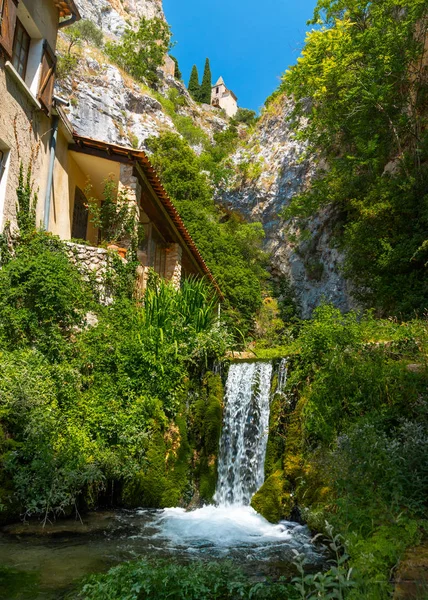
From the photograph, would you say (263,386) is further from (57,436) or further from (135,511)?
(57,436)

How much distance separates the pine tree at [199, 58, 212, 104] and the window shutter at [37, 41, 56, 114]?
5880 cm

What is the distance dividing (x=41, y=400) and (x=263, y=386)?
452 cm

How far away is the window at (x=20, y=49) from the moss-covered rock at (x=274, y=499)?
9951mm

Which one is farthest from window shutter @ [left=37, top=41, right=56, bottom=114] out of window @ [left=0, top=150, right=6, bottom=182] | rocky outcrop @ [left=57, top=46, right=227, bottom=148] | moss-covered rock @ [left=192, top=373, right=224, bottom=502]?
rocky outcrop @ [left=57, top=46, right=227, bottom=148]

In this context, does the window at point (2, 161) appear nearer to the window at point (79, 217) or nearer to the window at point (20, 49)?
the window at point (20, 49)

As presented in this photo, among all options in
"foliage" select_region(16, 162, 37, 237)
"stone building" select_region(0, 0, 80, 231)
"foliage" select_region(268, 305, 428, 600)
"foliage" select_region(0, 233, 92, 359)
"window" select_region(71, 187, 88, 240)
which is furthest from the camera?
"window" select_region(71, 187, 88, 240)

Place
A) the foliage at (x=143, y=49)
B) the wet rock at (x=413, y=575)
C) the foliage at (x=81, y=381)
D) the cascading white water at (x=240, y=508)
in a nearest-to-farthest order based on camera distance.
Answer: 1. the wet rock at (x=413, y=575)
2. the cascading white water at (x=240, y=508)
3. the foliage at (x=81, y=381)
4. the foliage at (x=143, y=49)

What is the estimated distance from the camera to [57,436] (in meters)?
8.18

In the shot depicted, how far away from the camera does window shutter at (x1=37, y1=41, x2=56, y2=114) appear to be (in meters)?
11.2

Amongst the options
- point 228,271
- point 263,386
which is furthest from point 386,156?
point 263,386

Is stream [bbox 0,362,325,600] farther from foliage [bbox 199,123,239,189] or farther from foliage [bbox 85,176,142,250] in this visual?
foliage [bbox 199,123,239,189]

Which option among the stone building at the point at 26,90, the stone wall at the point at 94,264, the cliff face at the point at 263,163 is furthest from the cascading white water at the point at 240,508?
the cliff face at the point at 263,163

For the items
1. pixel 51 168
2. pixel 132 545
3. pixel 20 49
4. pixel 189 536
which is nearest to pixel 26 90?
pixel 20 49

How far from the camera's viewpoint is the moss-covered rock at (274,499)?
27.0 feet
